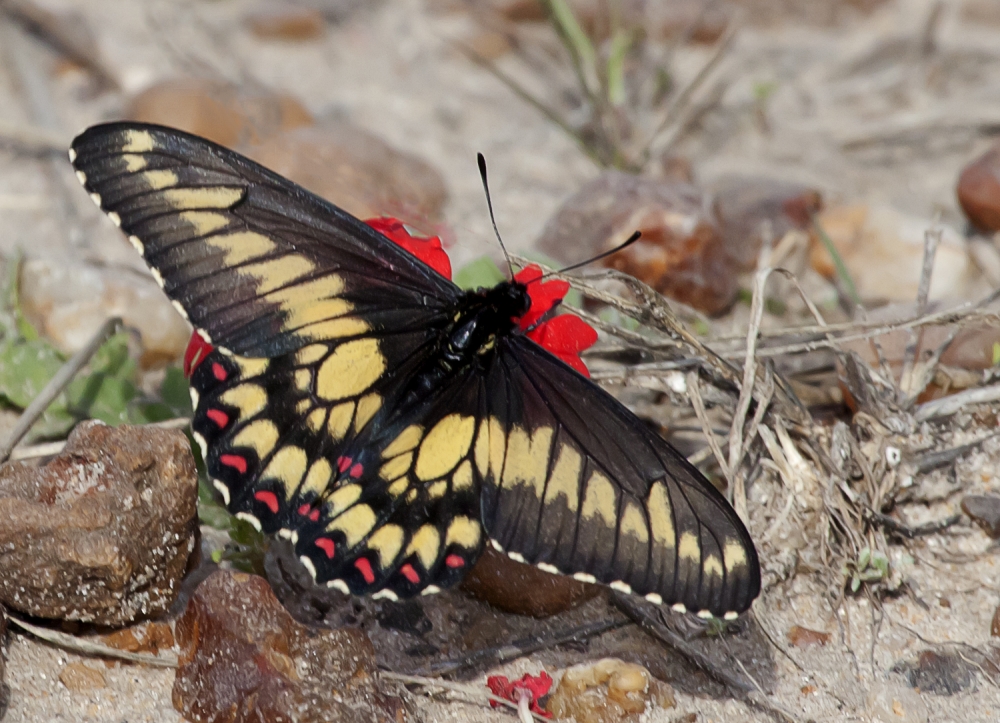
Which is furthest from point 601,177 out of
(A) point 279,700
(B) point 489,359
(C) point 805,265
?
(A) point 279,700

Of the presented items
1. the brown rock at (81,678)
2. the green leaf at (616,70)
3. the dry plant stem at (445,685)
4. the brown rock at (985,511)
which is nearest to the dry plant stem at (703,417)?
the brown rock at (985,511)

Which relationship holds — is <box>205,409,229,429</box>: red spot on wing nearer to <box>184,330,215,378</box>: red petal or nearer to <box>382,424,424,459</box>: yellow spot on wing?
<box>184,330,215,378</box>: red petal

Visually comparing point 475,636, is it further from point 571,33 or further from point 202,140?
point 571,33

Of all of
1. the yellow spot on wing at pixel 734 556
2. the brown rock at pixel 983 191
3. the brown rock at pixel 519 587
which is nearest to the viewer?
the yellow spot on wing at pixel 734 556

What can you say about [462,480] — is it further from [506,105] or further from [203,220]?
[506,105]

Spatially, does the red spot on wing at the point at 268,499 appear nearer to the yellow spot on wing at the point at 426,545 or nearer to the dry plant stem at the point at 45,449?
the yellow spot on wing at the point at 426,545

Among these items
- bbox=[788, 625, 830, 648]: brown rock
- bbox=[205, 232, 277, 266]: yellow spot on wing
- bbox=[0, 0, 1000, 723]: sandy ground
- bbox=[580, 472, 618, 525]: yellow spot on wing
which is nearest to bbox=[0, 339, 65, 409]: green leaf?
bbox=[0, 0, 1000, 723]: sandy ground
